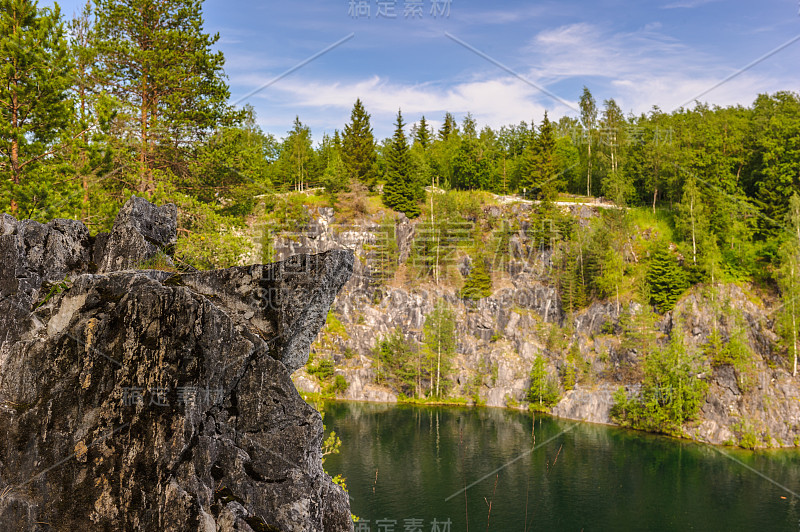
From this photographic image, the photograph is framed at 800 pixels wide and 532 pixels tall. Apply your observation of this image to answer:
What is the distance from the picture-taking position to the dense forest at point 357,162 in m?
18.2

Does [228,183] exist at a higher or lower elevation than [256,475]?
higher

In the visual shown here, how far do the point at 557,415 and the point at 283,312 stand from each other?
149ft

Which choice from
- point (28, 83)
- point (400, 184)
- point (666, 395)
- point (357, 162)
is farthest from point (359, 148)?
point (28, 83)

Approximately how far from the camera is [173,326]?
22.0ft

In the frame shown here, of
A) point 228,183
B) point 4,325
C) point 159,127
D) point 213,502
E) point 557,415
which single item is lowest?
point 557,415

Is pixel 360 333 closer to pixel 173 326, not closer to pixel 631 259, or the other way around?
pixel 631 259

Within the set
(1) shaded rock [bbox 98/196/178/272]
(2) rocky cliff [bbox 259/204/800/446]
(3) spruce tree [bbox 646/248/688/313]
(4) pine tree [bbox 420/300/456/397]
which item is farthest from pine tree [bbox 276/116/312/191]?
(1) shaded rock [bbox 98/196/178/272]

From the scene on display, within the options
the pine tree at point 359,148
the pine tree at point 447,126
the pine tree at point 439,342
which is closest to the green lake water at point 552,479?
the pine tree at point 439,342

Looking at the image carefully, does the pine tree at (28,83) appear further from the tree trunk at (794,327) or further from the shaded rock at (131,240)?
the tree trunk at (794,327)

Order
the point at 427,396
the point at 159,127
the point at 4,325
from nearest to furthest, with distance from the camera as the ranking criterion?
1. the point at 4,325
2. the point at 159,127
3. the point at 427,396

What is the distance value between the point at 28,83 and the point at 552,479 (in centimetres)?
3058

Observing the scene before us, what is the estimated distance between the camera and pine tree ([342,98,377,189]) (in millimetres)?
68312

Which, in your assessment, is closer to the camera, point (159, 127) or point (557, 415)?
point (159, 127)

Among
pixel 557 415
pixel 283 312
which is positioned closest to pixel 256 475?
pixel 283 312
